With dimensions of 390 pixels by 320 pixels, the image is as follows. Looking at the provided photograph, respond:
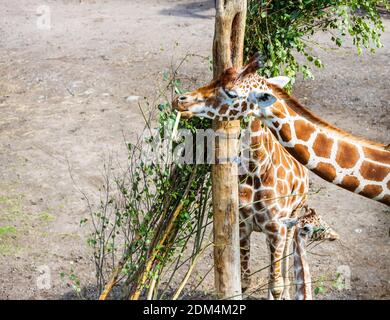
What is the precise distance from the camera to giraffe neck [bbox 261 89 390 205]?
554cm

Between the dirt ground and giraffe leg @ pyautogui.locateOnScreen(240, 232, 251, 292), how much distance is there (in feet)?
2.07

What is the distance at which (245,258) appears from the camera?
272 inches

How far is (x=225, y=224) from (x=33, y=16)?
11968 millimetres

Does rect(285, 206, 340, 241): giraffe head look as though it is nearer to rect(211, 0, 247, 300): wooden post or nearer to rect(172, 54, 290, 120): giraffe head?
rect(211, 0, 247, 300): wooden post

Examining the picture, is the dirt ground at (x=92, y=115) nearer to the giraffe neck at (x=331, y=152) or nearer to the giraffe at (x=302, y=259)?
the giraffe at (x=302, y=259)

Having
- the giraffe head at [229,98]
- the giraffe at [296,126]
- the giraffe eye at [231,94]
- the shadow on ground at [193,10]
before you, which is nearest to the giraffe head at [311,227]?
the giraffe at [296,126]

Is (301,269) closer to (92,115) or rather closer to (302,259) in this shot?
(302,259)

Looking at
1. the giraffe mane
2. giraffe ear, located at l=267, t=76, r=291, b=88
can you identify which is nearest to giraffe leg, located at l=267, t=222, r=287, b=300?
the giraffe mane

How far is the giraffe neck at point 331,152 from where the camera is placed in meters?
5.54

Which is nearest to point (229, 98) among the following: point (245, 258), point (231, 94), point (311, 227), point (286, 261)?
point (231, 94)

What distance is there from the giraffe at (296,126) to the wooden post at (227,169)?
14 centimetres

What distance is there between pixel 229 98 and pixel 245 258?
2.09 meters

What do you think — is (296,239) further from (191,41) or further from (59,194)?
(191,41)

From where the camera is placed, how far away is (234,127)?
551 centimetres
